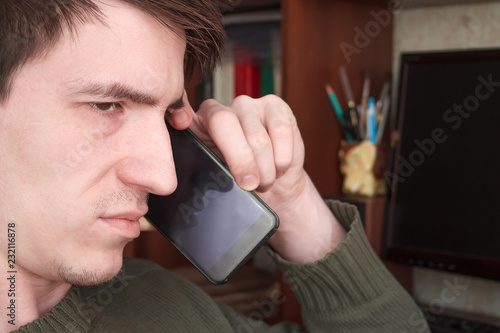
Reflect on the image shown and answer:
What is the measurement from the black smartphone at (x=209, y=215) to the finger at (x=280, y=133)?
0.06 m

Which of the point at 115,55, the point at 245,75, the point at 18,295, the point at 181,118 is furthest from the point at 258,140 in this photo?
the point at 245,75

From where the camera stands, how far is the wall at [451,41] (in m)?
1.31

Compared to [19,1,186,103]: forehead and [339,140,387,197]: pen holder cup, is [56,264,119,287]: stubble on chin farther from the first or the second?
[339,140,387,197]: pen holder cup


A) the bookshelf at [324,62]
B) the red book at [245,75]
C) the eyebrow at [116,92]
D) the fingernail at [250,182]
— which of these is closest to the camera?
the eyebrow at [116,92]

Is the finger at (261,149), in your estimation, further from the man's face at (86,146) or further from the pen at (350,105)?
the pen at (350,105)

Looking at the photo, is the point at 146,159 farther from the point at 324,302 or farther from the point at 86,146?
the point at 324,302

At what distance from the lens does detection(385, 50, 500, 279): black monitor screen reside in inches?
44.4

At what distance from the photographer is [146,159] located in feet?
2.35

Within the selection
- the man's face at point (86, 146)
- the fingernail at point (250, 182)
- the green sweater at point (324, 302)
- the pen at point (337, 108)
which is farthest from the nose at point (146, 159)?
the pen at point (337, 108)

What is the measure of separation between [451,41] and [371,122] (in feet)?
0.88

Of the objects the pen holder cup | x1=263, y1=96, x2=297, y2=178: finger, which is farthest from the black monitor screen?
x1=263, y1=96, x2=297, y2=178: finger

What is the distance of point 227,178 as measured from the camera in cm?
85

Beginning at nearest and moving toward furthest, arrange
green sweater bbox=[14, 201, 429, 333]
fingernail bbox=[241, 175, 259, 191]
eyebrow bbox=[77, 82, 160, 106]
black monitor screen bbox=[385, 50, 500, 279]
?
eyebrow bbox=[77, 82, 160, 106] < fingernail bbox=[241, 175, 259, 191] < green sweater bbox=[14, 201, 429, 333] < black monitor screen bbox=[385, 50, 500, 279]

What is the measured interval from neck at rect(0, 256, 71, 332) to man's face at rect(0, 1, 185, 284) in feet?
0.11
